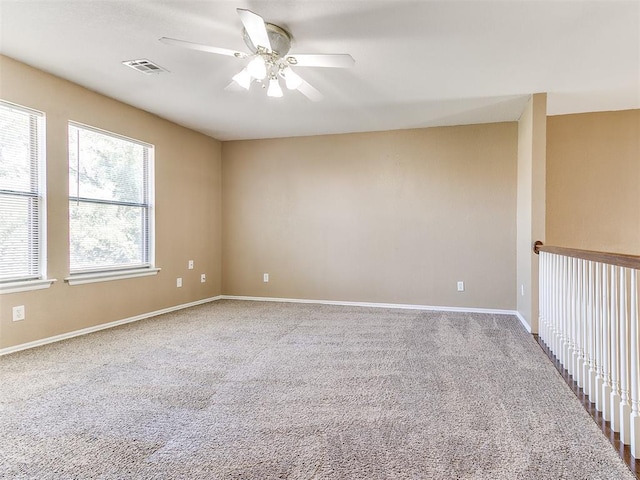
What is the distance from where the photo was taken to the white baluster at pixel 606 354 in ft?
6.56

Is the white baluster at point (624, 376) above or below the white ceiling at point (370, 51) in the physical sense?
below

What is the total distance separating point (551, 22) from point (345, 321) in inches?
130

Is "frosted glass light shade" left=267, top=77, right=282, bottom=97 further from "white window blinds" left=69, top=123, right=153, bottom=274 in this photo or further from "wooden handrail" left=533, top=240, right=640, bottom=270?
"wooden handrail" left=533, top=240, right=640, bottom=270

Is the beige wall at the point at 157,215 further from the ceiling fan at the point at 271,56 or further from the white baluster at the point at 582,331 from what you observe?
the white baluster at the point at 582,331

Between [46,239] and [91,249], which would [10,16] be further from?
[91,249]

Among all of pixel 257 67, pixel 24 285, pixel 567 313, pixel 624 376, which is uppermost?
pixel 257 67

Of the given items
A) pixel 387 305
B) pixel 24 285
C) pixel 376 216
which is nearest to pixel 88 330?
pixel 24 285

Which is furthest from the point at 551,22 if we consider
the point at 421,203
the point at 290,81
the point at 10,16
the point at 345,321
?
the point at 10,16

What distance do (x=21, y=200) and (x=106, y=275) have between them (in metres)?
1.08

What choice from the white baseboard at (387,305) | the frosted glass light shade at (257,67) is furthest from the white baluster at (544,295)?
the frosted glass light shade at (257,67)

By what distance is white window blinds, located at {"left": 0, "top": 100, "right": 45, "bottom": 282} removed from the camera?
10.1 ft

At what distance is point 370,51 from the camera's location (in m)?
2.91

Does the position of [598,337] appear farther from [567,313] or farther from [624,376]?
[567,313]

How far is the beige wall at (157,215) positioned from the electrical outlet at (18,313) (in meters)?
0.04
